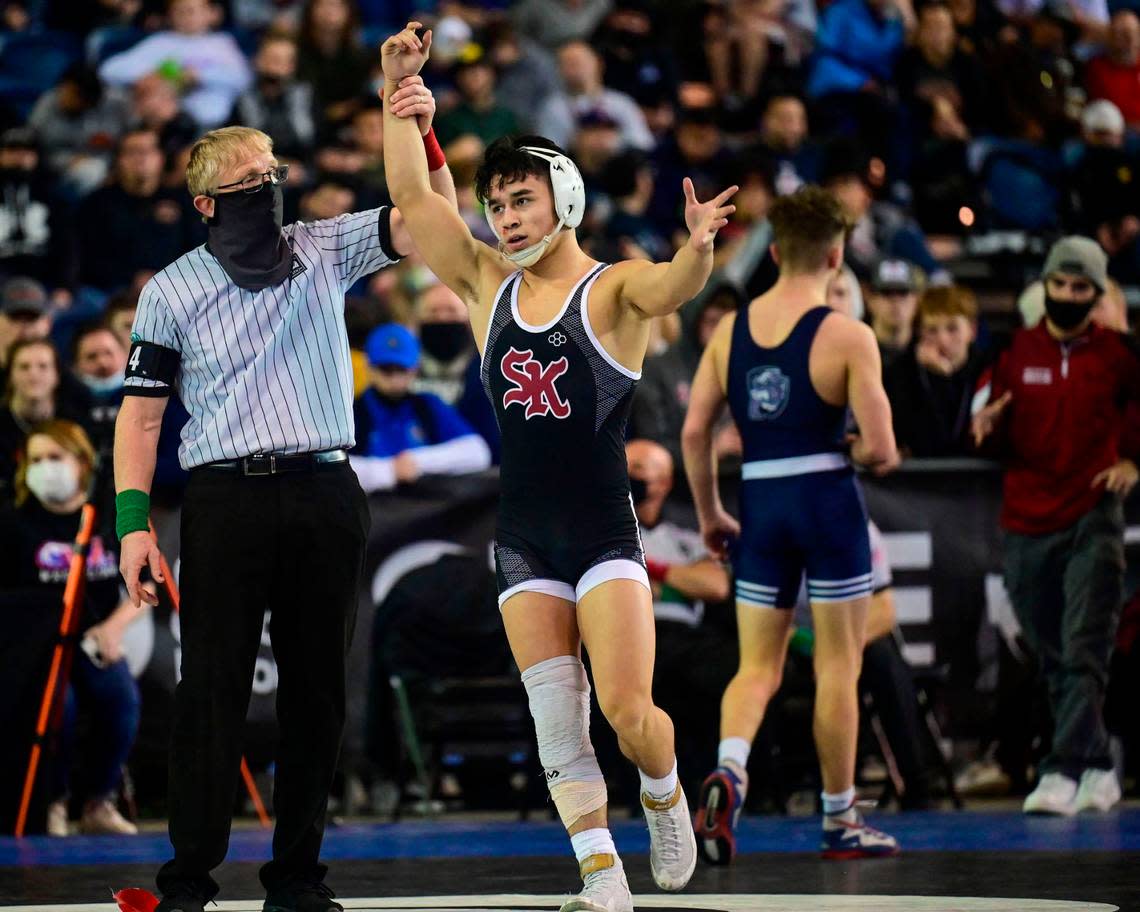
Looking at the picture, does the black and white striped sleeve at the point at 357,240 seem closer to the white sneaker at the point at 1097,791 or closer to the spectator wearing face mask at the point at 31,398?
the spectator wearing face mask at the point at 31,398

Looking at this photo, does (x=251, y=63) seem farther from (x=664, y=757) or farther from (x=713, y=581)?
(x=664, y=757)

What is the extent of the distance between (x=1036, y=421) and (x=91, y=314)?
5.50m

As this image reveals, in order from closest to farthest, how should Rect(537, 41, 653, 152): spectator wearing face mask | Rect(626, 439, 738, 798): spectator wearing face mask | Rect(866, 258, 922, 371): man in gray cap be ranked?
Rect(626, 439, 738, 798): spectator wearing face mask, Rect(866, 258, 922, 371): man in gray cap, Rect(537, 41, 653, 152): spectator wearing face mask

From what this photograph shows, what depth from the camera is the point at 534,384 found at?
554 centimetres

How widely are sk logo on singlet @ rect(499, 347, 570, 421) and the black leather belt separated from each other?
553 mm

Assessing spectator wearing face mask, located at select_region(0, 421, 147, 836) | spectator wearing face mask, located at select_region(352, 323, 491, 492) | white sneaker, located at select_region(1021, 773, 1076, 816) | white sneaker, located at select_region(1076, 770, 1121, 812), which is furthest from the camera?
spectator wearing face mask, located at select_region(352, 323, 491, 492)

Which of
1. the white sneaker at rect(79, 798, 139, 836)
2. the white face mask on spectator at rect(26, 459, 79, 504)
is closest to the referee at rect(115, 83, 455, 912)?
the white sneaker at rect(79, 798, 139, 836)

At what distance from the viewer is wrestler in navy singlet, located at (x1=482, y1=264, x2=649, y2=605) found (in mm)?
5496

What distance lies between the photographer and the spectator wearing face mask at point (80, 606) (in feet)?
28.9

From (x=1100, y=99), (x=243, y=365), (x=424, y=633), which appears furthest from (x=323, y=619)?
(x=1100, y=99)

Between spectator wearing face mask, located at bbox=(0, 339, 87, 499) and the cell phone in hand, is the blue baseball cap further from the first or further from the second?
the cell phone in hand

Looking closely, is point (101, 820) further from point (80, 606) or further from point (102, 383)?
point (102, 383)

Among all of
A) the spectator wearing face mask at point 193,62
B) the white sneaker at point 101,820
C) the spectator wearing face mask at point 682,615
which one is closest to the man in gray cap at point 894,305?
the spectator wearing face mask at point 682,615

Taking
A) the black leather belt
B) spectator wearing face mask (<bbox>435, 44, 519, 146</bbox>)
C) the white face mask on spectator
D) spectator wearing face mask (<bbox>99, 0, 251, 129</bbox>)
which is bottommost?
the white face mask on spectator
